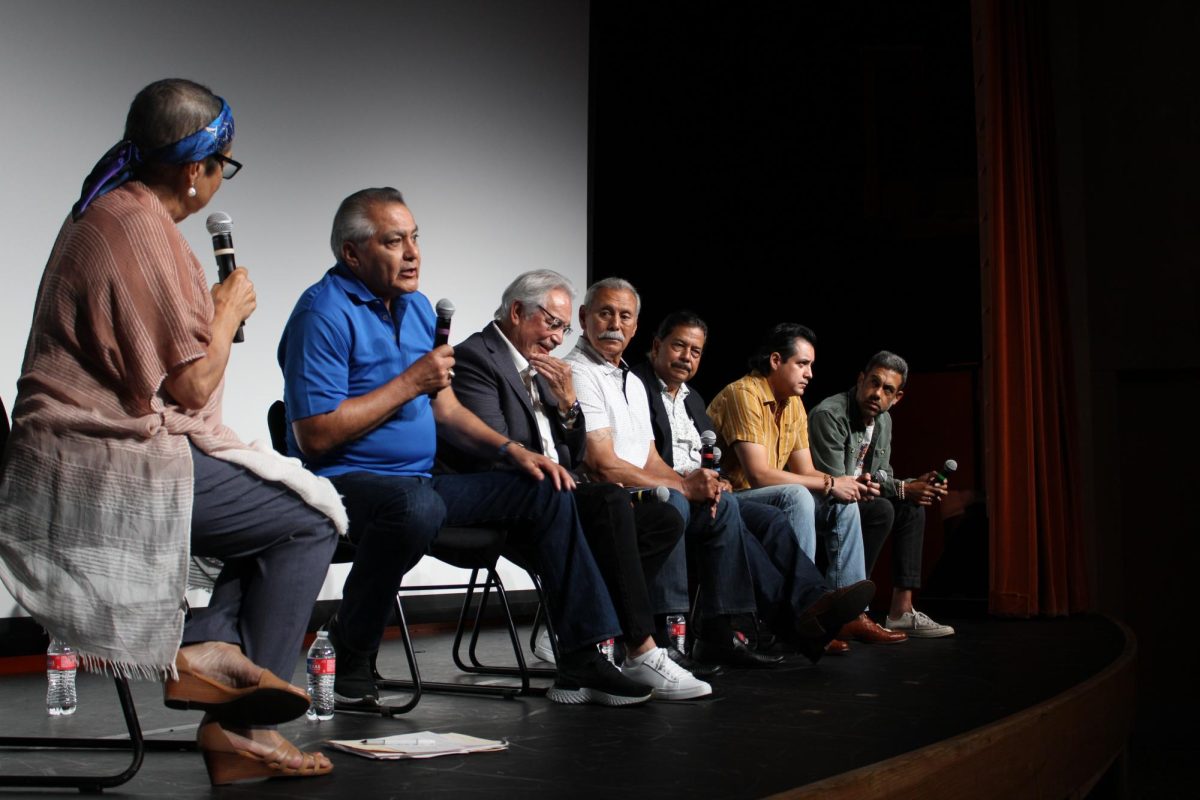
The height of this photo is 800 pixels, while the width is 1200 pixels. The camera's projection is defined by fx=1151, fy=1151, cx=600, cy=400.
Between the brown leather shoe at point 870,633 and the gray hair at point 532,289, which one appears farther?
the brown leather shoe at point 870,633

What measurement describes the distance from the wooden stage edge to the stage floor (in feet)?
0.18

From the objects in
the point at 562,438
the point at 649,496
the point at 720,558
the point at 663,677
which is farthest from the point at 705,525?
the point at 663,677

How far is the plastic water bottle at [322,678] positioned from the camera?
217 centimetres

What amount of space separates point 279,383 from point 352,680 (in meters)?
1.76

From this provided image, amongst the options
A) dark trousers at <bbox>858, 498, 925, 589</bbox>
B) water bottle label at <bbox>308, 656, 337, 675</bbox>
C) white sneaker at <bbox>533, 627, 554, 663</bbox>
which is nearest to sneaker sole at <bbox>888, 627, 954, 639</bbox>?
dark trousers at <bbox>858, 498, 925, 589</bbox>

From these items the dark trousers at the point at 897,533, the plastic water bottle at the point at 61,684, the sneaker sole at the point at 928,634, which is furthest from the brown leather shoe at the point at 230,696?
the sneaker sole at the point at 928,634

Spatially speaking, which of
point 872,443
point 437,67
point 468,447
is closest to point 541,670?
point 468,447

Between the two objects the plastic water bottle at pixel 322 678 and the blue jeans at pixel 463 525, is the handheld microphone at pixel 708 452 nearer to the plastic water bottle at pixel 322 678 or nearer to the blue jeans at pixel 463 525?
the blue jeans at pixel 463 525

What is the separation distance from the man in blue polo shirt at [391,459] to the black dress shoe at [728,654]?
699 millimetres

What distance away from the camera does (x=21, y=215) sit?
311 cm

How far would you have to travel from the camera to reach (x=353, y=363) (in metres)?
2.17

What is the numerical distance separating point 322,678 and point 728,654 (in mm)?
1156

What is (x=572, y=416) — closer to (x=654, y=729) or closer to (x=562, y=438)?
(x=562, y=438)

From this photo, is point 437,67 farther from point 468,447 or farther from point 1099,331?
point 1099,331
